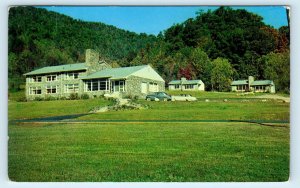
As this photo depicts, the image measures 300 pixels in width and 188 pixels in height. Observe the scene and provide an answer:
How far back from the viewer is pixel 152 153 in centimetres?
858

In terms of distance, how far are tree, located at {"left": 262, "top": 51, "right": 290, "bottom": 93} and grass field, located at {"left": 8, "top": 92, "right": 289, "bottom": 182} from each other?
0.80ft

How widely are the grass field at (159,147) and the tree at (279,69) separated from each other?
24cm

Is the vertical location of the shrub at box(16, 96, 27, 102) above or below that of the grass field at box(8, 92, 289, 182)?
above

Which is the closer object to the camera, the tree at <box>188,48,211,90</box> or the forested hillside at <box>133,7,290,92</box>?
the forested hillside at <box>133,7,290,92</box>

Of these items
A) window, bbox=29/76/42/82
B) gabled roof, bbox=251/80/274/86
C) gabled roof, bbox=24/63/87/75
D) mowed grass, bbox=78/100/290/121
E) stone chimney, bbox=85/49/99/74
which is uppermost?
stone chimney, bbox=85/49/99/74

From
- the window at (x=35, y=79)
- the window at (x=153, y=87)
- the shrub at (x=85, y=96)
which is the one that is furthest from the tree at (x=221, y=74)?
the window at (x=35, y=79)

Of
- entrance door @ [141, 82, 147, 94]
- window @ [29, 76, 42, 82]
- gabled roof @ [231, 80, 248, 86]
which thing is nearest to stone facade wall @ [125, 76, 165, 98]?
entrance door @ [141, 82, 147, 94]

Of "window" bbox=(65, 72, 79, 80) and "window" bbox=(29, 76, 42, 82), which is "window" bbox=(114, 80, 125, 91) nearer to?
"window" bbox=(65, 72, 79, 80)

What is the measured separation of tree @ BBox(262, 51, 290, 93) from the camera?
8.49 meters

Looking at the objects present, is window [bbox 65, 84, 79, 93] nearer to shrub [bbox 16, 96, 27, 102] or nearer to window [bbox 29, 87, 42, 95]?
window [bbox 29, 87, 42, 95]

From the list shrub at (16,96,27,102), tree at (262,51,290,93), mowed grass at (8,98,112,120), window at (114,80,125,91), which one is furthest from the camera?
window at (114,80,125,91)

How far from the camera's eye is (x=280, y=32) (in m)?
8.54

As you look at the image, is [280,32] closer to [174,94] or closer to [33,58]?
[174,94]

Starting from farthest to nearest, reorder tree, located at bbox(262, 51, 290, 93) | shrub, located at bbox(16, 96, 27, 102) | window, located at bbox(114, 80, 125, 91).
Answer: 1. window, located at bbox(114, 80, 125, 91)
2. shrub, located at bbox(16, 96, 27, 102)
3. tree, located at bbox(262, 51, 290, 93)
